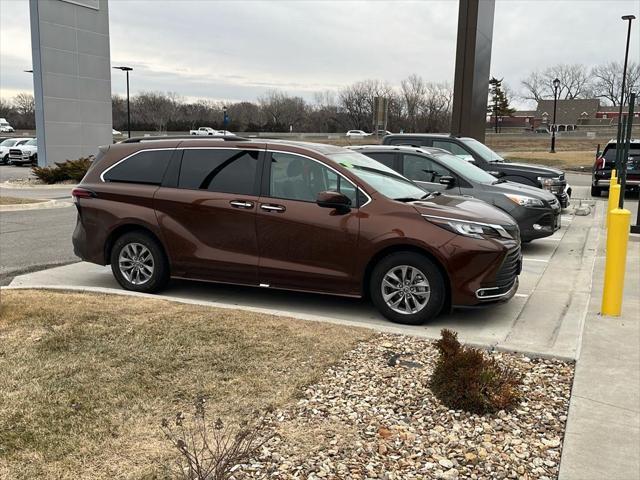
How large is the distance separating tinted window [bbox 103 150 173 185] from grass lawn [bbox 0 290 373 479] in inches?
61.8

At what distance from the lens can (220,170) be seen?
6602mm

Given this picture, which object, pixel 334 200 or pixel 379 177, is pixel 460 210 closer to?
pixel 379 177

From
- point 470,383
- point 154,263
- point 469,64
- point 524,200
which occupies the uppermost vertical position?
point 469,64

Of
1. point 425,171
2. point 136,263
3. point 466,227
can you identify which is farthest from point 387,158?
point 136,263

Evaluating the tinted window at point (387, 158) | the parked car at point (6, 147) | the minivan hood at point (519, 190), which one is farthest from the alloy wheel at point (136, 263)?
the parked car at point (6, 147)

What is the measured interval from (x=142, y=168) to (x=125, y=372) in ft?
11.1

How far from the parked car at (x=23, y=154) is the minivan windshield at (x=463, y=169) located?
31.8m

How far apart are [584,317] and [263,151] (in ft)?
12.3

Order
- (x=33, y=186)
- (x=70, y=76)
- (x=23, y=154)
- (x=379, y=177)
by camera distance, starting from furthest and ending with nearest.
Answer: (x=23, y=154), (x=70, y=76), (x=33, y=186), (x=379, y=177)

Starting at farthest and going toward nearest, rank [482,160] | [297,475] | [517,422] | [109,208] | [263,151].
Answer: [482,160], [109,208], [263,151], [517,422], [297,475]

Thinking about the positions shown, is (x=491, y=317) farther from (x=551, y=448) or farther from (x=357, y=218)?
(x=551, y=448)

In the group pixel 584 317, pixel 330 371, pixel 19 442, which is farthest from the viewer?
pixel 584 317

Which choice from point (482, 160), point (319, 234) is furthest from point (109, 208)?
A: point (482, 160)

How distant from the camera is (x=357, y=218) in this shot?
591 cm
